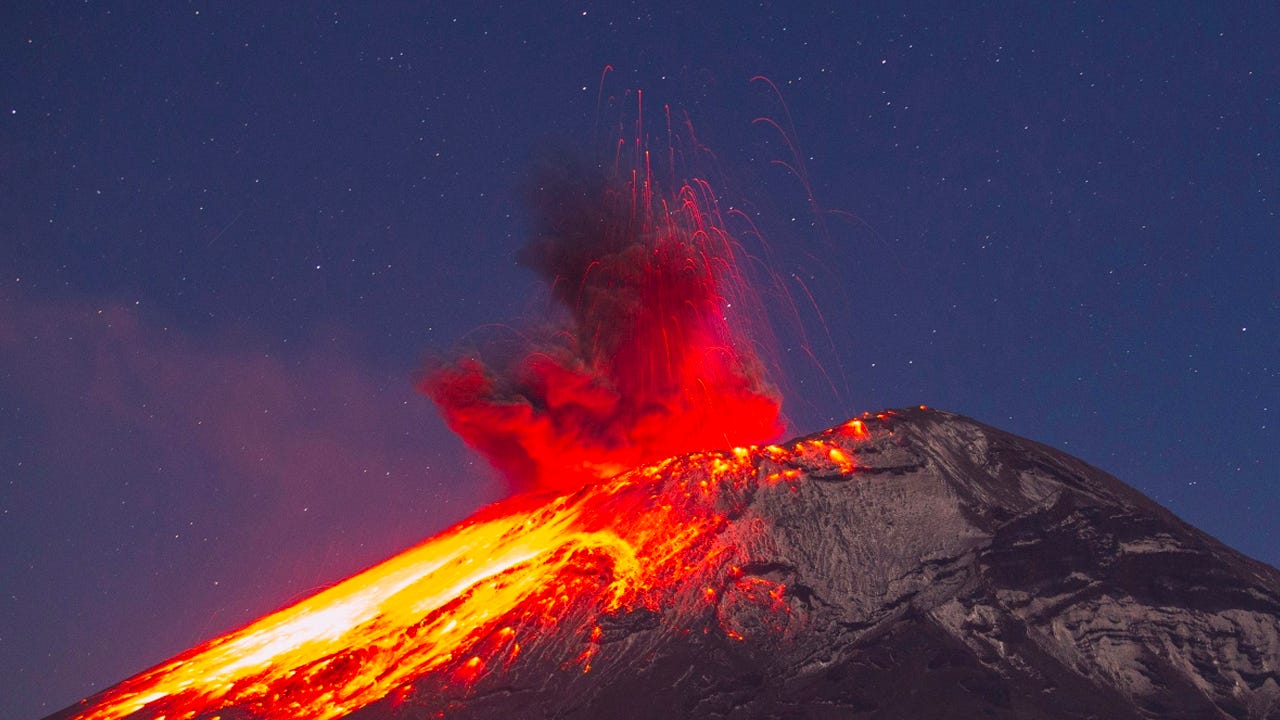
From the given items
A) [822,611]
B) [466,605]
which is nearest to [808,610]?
[822,611]

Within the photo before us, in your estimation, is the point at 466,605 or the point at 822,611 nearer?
the point at 822,611

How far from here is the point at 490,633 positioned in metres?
21.0

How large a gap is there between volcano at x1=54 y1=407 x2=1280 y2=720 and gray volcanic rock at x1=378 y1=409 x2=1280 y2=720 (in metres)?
0.05

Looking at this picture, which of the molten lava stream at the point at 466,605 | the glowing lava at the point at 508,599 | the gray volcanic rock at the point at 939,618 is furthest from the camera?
the molten lava stream at the point at 466,605

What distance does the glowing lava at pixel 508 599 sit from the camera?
812 inches

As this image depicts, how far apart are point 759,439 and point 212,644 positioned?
70.3 ft

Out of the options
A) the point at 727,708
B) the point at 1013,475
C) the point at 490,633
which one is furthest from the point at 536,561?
→ the point at 1013,475

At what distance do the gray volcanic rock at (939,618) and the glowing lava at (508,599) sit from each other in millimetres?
324

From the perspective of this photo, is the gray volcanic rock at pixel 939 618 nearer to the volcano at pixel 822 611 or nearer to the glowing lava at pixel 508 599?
the volcano at pixel 822 611

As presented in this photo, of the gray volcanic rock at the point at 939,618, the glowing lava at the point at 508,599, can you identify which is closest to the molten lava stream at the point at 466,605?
the glowing lava at the point at 508,599

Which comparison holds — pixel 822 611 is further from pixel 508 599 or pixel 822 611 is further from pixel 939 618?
pixel 508 599

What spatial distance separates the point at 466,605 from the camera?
2266 centimetres

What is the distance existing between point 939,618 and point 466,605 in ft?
33.5

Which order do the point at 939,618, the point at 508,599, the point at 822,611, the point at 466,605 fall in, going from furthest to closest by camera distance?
1. the point at 466,605
2. the point at 508,599
3. the point at 822,611
4. the point at 939,618
